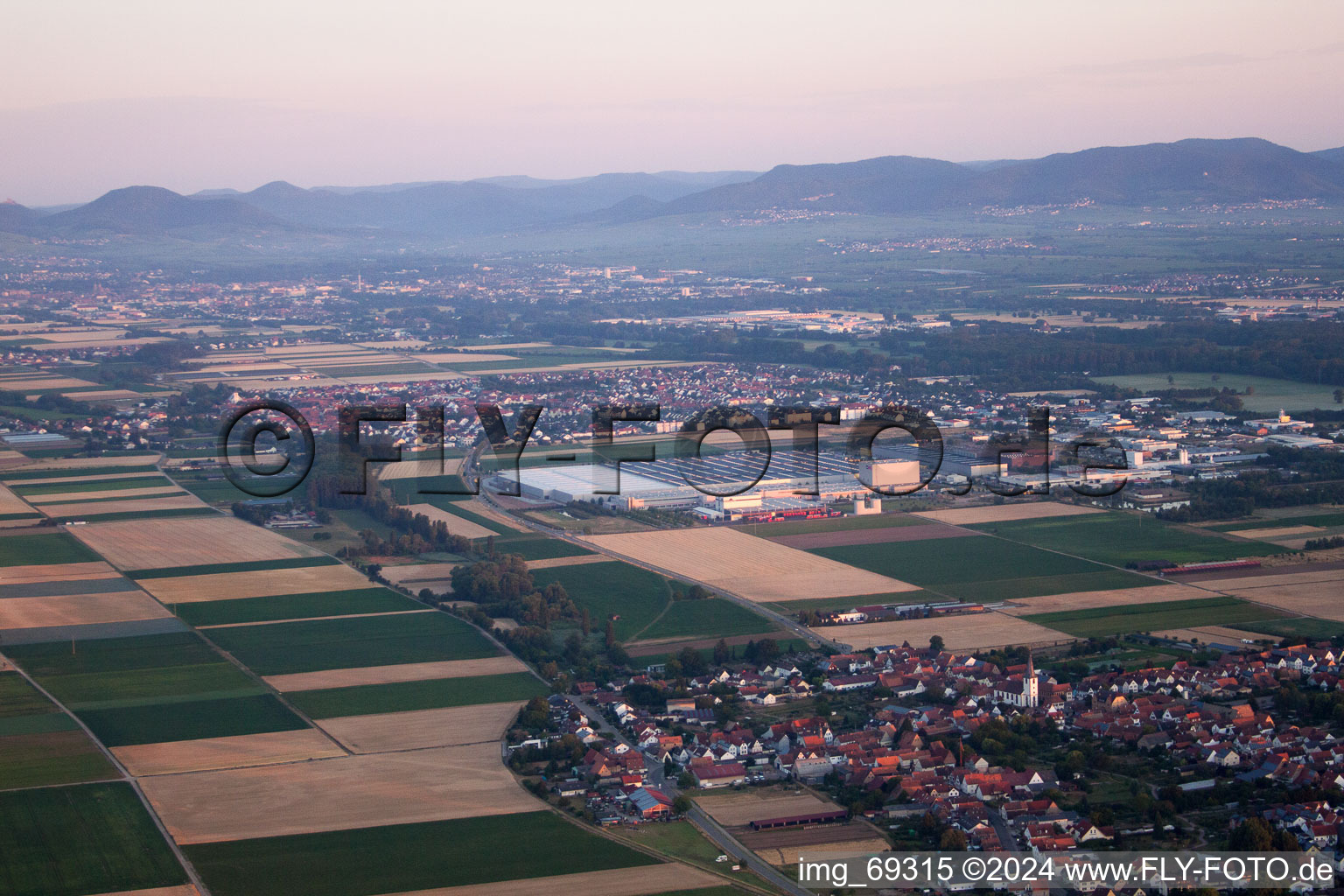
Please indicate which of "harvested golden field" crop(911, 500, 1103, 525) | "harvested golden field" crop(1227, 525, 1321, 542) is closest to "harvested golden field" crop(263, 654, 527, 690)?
"harvested golden field" crop(911, 500, 1103, 525)

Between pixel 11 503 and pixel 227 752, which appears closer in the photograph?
pixel 227 752

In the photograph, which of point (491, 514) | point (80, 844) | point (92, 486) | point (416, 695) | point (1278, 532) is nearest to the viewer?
point (80, 844)

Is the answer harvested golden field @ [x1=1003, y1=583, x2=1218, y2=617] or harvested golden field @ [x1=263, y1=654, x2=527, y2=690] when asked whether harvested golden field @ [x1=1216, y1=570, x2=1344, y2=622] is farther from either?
harvested golden field @ [x1=263, y1=654, x2=527, y2=690]

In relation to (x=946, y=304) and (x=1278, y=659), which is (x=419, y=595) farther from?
(x=946, y=304)

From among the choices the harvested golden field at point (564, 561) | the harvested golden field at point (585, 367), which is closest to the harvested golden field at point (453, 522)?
the harvested golden field at point (564, 561)

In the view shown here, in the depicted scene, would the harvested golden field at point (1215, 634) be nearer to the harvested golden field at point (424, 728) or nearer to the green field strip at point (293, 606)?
the harvested golden field at point (424, 728)

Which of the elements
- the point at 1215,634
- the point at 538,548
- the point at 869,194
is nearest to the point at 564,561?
the point at 538,548

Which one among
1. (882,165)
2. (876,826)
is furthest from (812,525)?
(882,165)

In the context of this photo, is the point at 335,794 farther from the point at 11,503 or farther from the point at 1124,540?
the point at 11,503
